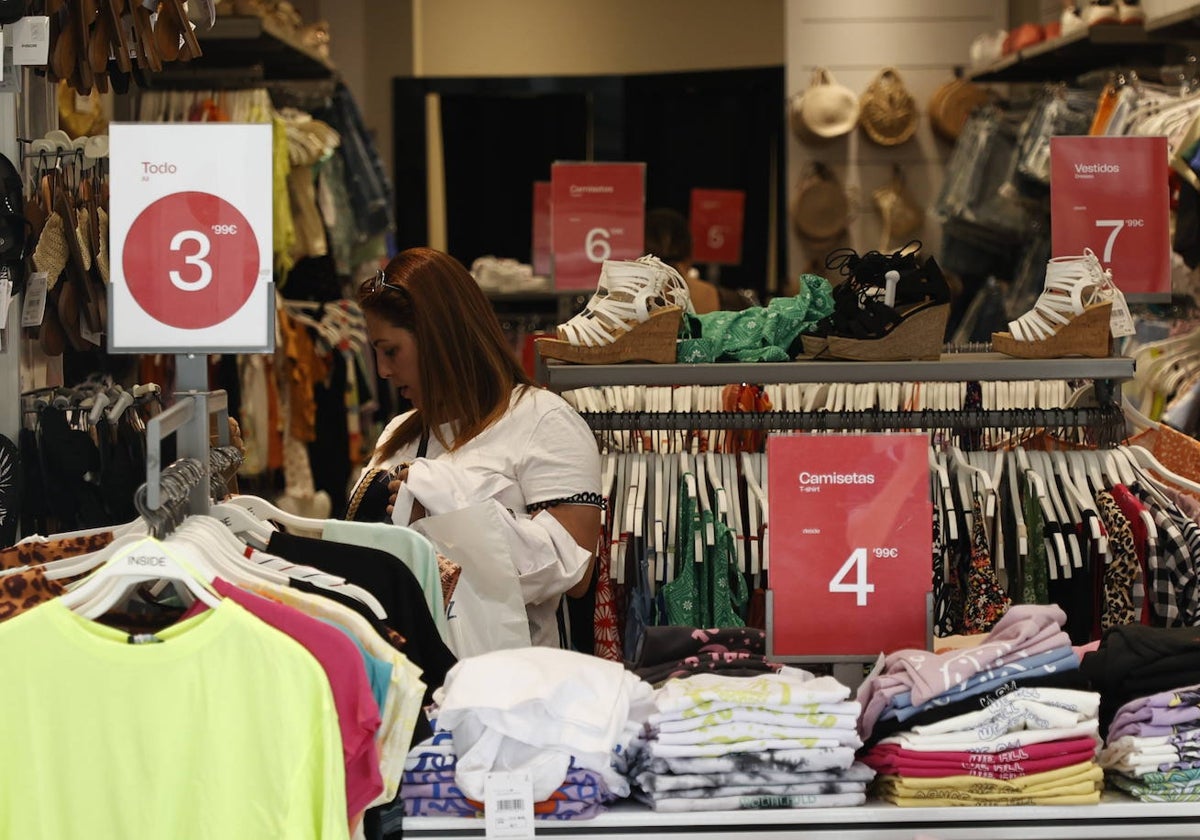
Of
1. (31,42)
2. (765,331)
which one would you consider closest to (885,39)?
(765,331)

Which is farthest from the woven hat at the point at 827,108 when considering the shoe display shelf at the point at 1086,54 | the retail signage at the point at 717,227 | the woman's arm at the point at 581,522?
the woman's arm at the point at 581,522

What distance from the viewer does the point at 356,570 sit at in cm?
233

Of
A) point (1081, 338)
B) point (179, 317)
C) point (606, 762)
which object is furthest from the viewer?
point (1081, 338)

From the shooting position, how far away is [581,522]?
3229 millimetres

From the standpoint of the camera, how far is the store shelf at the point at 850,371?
3168 mm

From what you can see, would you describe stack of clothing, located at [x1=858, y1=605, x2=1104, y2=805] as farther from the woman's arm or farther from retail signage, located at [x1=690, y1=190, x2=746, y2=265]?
retail signage, located at [x1=690, y1=190, x2=746, y2=265]

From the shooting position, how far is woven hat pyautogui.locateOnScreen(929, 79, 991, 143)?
27.9ft

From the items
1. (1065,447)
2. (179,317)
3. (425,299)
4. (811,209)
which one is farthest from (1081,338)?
(811,209)

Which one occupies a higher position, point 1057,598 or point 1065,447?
point 1065,447

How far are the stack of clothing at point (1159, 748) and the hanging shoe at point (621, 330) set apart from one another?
139 cm

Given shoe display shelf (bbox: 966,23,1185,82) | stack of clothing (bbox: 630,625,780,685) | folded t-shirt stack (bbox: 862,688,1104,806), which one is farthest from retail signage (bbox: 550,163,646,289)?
folded t-shirt stack (bbox: 862,688,1104,806)

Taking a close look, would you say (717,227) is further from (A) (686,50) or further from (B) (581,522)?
(B) (581,522)

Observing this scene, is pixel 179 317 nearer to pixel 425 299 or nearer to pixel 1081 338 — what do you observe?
pixel 425 299

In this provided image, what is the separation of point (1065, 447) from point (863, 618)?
1397mm
